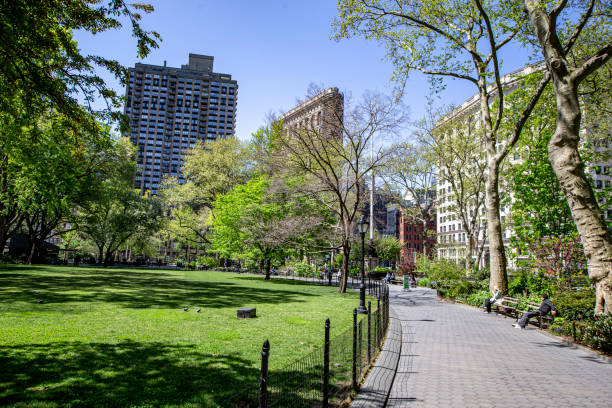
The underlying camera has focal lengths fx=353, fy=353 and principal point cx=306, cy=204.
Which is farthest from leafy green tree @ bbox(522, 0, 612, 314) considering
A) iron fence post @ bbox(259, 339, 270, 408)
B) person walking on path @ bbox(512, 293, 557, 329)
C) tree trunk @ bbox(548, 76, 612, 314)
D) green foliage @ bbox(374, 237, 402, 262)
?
green foliage @ bbox(374, 237, 402, 262)

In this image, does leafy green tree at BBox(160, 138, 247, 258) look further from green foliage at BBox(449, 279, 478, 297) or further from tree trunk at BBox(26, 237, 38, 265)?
green foliage at BBox(449, 279, 478, 297)

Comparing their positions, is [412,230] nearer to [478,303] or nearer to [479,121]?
[479,121]

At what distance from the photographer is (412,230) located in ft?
398

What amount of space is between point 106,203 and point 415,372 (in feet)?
118

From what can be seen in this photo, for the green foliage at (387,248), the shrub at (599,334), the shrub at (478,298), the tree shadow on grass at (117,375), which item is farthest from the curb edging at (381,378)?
the green foliage at (387,248)

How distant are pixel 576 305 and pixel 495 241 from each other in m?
7.21

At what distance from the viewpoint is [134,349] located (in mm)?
7039

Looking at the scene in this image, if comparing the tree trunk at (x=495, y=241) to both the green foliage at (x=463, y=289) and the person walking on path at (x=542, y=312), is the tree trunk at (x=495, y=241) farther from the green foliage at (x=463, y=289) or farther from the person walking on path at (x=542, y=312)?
the person walking on path at (x=542, y=312)

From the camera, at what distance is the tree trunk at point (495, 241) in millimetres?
18031

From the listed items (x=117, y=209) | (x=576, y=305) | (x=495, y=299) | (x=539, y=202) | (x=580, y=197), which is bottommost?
(x=495, y=299)

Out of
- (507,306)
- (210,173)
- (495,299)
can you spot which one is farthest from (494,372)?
(210,173)

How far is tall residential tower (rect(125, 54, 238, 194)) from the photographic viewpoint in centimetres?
12656

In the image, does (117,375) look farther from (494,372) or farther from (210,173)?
(210,173)

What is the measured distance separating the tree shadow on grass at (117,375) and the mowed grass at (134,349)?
14 mm
